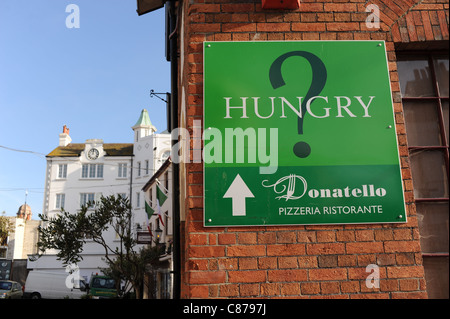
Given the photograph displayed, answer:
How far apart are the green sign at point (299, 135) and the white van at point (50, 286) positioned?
110 ft

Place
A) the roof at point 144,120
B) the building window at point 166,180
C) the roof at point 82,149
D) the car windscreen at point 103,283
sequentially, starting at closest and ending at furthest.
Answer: the car windscreen at point 103,283
the building window at point 166,180
the roof at point 82,149
the roof at point 144,120

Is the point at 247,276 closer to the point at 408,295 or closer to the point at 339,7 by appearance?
the point at 408,295

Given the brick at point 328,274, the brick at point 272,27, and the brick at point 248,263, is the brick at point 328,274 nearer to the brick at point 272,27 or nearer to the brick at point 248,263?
the brick at point 248,263

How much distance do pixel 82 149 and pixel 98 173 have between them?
3.64 metres

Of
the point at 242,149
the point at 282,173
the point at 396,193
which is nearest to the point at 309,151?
the point at 282,173

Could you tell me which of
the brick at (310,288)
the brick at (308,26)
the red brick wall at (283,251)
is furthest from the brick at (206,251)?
the brick at (308,26)

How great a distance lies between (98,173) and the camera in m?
47.1

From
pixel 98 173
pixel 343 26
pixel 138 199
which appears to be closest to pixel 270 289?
pixel 343 26

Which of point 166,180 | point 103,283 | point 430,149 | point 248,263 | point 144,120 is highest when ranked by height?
point 144,120

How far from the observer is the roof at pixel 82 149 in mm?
47531

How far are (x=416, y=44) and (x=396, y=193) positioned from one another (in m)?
1.37

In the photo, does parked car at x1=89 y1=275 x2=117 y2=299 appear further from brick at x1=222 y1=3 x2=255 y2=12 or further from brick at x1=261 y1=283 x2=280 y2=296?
brick at x1=222 y1=3 x2=255 y2=12

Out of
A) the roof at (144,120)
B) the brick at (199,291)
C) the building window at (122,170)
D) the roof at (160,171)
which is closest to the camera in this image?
the brick at (199,291)
